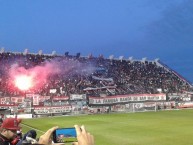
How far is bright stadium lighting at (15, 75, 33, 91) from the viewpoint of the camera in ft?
196

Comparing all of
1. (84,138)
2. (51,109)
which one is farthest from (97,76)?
(84,138)

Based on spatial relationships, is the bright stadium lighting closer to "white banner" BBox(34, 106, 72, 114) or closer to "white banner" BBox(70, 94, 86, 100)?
"white banner" BBox(70, 94, 86, 100)

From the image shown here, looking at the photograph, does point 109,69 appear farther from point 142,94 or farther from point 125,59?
point 142,94

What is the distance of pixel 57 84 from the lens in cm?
6394

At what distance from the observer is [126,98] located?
201 feet

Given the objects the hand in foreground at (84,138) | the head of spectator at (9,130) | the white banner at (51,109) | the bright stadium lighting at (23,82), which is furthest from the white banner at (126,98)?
the hand in foreground at (84,138)

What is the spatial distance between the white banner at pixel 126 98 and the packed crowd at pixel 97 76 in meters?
2.42

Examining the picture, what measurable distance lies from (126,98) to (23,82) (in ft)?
52.6

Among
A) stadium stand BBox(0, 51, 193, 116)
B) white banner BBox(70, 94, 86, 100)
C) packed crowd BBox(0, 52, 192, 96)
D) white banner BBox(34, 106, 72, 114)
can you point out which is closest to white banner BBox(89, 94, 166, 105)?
stadium stand BBox(0, 51, 193, 116)

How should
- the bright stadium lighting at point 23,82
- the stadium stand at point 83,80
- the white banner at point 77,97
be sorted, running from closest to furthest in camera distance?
1. the stadium stand at point 83,80
2. the white banner at point 77,97
3. the bright stadium lighting at point 23,82

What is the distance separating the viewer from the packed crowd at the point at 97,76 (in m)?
62.6

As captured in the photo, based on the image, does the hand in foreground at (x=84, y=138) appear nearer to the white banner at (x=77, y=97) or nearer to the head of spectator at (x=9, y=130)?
the head of spectator at (x=9, y=130)

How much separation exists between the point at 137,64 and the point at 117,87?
12.8 m

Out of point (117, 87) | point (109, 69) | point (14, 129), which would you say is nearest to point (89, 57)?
point (109, 69)
